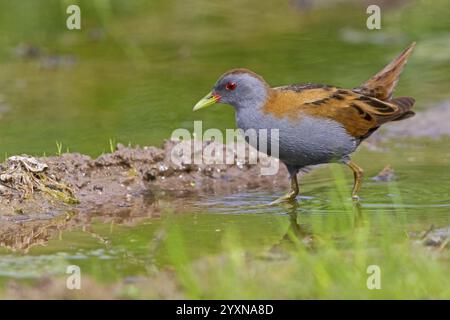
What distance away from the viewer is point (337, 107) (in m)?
8.59

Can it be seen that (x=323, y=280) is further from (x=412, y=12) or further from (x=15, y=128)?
(x=412, y=12)

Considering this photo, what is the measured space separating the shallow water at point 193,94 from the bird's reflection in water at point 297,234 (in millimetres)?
27

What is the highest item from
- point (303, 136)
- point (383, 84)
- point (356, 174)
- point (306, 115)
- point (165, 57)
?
point (165, 57)

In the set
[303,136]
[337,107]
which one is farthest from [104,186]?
[337,107]

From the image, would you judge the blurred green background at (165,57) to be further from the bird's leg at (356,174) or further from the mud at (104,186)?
the bird's leg at (356,174)

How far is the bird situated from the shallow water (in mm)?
369

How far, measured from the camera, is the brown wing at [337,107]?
27.5 feet

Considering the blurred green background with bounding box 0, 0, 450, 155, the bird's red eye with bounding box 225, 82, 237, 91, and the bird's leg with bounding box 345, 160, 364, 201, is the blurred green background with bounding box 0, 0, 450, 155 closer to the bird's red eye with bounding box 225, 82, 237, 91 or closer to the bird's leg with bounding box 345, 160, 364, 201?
the bird's red eye with bounding box 225, 82, 237, 91

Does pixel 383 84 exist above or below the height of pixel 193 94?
below

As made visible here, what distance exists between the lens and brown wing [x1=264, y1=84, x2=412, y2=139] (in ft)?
27.5

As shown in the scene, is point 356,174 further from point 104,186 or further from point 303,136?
point 104,186

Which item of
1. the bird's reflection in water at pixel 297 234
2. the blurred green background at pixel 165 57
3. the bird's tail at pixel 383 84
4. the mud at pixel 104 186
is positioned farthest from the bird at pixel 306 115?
the blurred green background at pixel 165 57

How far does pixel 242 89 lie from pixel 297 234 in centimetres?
155

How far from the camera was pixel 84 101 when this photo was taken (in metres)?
11.7
